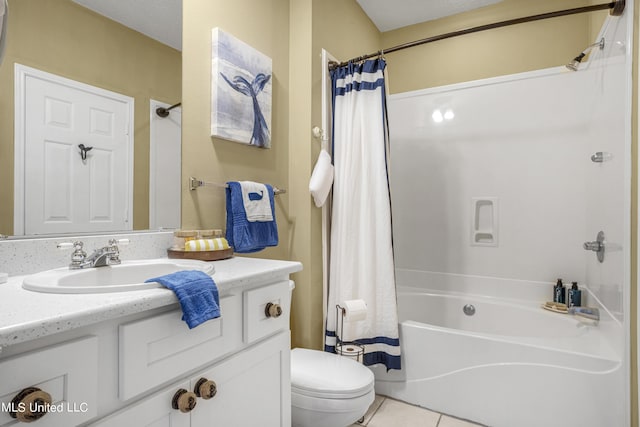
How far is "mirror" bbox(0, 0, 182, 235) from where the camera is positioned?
104 cm

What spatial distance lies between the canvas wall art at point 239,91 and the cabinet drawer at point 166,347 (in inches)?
38.5

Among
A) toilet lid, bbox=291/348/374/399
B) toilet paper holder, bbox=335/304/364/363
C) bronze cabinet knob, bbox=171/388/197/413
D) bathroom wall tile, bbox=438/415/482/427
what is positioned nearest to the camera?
bronze cabinet knob, bbox=171/388/197/413

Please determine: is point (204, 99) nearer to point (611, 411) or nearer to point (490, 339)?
point (490, 339)

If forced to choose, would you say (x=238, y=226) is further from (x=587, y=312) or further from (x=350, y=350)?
(x=587, y=312)

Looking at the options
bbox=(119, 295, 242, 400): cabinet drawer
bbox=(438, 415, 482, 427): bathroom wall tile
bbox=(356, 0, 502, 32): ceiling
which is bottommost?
bbox=(438, 415, 482, 427): bathroom wall tile

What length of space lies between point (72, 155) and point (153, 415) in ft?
2.85

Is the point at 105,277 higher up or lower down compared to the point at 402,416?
higher up

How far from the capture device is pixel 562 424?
168 cm

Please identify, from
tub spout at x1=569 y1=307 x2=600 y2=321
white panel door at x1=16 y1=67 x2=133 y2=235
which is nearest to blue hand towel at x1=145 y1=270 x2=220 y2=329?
white panel door at x1=16 y1=67 x2=133 y2=235

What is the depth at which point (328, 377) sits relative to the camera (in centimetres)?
158

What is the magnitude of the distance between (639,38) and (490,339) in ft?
4.92

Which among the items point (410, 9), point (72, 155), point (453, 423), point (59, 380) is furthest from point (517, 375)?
point (410, 9)

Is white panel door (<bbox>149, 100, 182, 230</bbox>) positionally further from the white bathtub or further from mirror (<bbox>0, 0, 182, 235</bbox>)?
the white bathtub

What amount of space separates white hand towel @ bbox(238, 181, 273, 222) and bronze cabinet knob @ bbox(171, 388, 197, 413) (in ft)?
2.89
